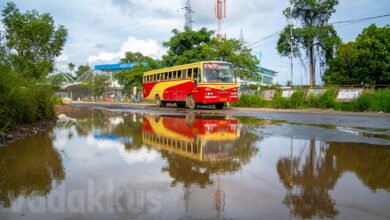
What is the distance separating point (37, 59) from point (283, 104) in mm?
17561

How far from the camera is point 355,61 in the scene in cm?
3825

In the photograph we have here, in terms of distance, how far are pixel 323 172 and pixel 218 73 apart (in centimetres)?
1798

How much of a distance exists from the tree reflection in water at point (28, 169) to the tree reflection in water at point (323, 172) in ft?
9.85

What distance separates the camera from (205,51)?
35.9 meters

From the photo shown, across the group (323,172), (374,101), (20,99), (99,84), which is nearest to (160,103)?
(374,101)

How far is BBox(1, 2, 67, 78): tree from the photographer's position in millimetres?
21438

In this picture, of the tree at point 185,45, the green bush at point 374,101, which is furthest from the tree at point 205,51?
the green bush at point 374,101

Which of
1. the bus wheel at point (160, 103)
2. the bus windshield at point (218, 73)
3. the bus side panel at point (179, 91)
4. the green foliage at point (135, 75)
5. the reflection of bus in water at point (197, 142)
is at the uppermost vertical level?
the green foliage at point (135, 75)

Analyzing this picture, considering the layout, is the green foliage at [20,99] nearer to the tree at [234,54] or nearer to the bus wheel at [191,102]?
the bus wheel at [191,102]

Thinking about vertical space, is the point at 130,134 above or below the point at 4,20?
below

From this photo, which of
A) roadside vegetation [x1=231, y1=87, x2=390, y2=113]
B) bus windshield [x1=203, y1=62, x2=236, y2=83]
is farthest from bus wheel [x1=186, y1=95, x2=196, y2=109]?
roadside vegetation [x1=231, y1=87, x2=390, y2=113]

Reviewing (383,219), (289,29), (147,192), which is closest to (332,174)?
(383,219)

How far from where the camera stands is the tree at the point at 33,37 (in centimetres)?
2144

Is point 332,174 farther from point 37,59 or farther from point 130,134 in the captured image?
point 37,59
